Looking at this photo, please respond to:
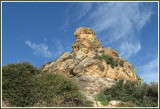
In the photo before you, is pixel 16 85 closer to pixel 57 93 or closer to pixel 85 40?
pixel 57 93

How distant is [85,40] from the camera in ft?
111

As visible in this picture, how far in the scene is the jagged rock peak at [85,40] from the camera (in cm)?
3309

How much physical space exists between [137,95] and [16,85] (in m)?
10.5

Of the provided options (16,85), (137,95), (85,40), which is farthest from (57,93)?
(85,40)

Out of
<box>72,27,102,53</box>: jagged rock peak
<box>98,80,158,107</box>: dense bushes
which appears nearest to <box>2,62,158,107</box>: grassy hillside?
<box>98,80,158,107</box>: dense bushes

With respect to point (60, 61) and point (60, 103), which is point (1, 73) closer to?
point (60, 103)

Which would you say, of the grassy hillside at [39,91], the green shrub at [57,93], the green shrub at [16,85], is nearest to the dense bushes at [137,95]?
the grassy hillside at [39,91]

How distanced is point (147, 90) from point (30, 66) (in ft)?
34.9

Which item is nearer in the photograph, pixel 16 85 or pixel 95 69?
pixel 16 85

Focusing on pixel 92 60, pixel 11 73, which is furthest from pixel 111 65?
pixel 11 73

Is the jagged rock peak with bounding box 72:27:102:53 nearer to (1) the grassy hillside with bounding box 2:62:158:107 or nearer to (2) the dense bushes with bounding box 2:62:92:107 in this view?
(1) the grassy hillside with bounding box 2:62:158:107

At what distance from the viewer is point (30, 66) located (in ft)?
49.0

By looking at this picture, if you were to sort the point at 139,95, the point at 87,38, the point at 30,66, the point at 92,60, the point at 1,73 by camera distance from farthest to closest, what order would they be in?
1. the point at 87,38
2. the point at 92,60
3. the point at 139,95
4. the point at 30,66
5. the point at 1,73

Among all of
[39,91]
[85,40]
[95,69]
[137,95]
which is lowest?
[39,91]
